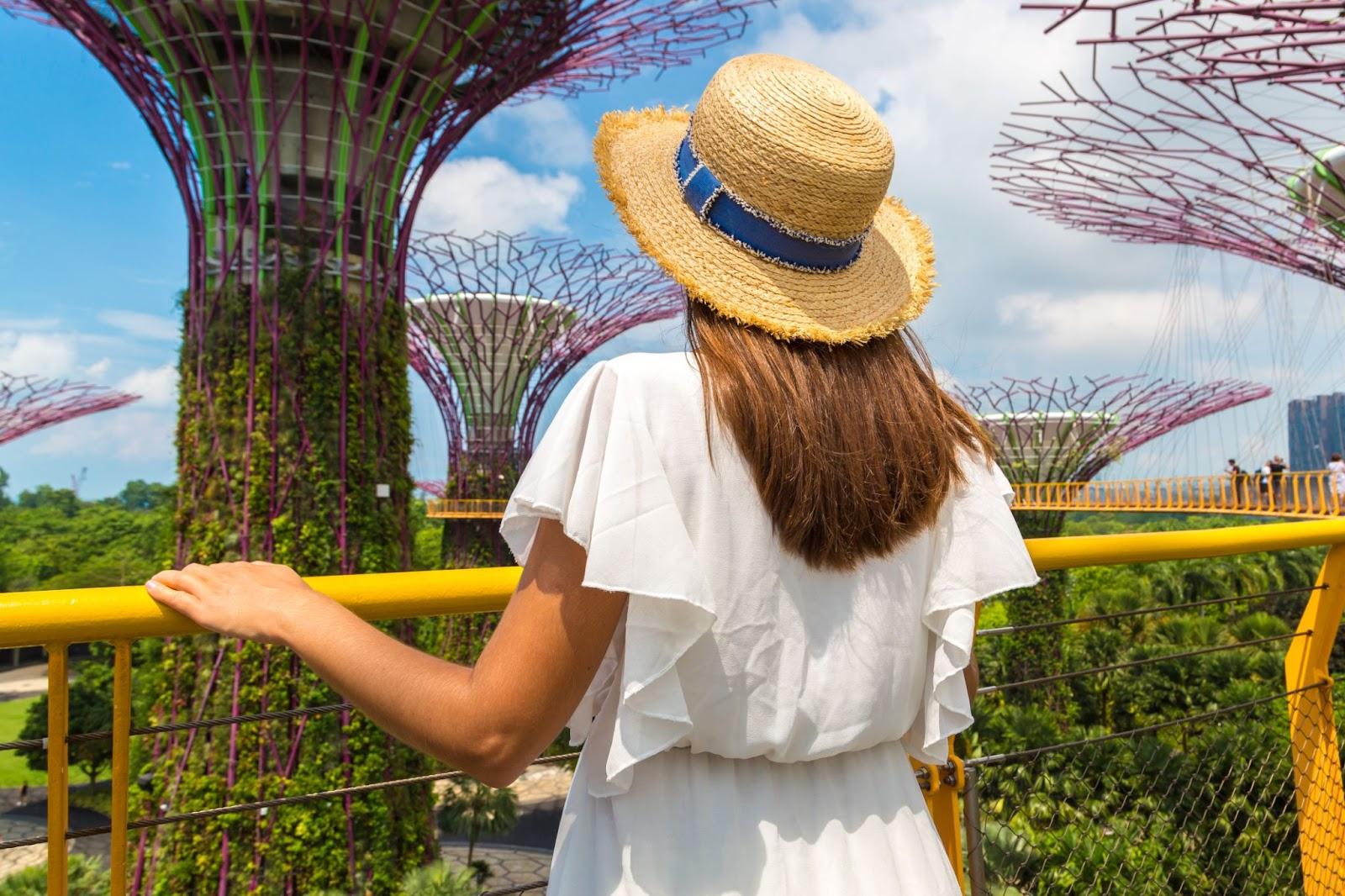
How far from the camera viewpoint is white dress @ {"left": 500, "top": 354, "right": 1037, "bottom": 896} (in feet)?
2.52

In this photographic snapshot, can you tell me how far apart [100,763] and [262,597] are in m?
20.6

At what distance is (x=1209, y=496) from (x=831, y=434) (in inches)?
684

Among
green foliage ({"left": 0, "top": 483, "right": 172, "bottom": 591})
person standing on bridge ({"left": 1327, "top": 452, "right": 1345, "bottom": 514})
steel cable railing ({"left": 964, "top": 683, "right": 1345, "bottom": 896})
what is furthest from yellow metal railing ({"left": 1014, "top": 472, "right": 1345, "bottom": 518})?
green foliage ({"left": 0, "top": 483, "right": 172, "bottom": 591})

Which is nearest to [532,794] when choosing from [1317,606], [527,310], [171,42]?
[527,310]

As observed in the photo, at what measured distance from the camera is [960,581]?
926 millimetres

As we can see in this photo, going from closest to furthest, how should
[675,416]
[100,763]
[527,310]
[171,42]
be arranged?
[675,416]
[171,42]
[527,310]
[100,763]

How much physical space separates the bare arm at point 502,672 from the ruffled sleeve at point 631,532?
0.03 meters

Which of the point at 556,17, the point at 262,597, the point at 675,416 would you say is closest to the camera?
the point at 675,416

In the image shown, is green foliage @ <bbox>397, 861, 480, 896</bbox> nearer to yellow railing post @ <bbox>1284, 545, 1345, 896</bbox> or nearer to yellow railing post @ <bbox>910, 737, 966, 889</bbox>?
yellow railing post @ <bbox>1284, 545, 1345, 896</bbox>

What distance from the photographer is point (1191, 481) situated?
634 inches

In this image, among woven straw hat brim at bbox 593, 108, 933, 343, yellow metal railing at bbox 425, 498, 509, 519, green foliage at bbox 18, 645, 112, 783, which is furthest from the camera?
green foliage at bbox 18, 645, 112, 783

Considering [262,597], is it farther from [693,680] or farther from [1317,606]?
[1317,606]

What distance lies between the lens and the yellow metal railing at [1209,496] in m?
13.5

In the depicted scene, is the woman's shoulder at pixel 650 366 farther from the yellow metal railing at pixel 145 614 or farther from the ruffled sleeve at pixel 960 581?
the yellow metal railing at pixel 145 614
